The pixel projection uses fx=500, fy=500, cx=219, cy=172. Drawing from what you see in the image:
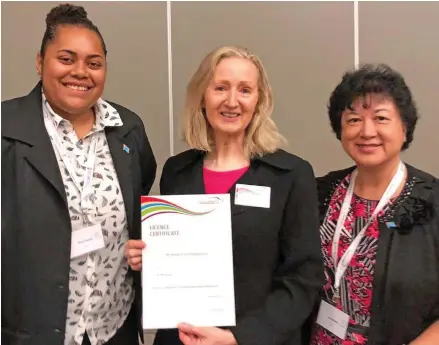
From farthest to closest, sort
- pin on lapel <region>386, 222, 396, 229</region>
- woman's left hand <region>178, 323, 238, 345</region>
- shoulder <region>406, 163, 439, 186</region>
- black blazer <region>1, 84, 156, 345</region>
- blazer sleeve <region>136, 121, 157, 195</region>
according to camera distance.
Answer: blazer sleeve <region>136, 121, 157, 195</region> → shoulder <region>406, 163, 439, 186</region> → pin on lapel <region>386, 222, 396, 229</region> → black blazer <region>1, 84, 156, 345</region> → woman's left hand <region>178, 323, 238, 345</region>

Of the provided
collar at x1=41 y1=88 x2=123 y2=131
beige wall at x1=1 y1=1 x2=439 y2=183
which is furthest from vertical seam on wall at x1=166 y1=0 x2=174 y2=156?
collar at x1=41 y1=88 x2=123 y2=131

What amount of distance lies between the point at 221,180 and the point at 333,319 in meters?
0.65

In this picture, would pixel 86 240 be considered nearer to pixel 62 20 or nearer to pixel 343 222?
pixel 62 20

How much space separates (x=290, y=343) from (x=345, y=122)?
2.77 ft

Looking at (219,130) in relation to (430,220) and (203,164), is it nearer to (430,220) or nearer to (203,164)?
(203,164)

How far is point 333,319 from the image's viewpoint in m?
1.81

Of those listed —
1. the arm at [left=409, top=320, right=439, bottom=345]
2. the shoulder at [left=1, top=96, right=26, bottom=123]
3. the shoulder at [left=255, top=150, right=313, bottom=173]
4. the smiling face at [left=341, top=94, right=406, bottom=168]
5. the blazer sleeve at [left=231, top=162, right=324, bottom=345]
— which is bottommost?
the arm at [left=409, top=320, right=439, bottom=345]

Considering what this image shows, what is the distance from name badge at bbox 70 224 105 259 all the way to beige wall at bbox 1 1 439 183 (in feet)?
3.50

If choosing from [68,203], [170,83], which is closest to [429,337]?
[68,203]

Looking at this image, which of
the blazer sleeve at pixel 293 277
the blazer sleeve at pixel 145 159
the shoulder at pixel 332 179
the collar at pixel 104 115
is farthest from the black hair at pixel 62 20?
the shoulder at pixel 332 179

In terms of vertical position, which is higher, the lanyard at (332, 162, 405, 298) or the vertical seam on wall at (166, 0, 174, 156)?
the vertical seam on wall at (166, 0, 174, 156)

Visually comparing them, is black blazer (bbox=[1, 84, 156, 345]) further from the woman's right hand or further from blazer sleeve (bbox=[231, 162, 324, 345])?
blazer sleeve (bbox=[231, 162, 324, 345])

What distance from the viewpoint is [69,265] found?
1.67m

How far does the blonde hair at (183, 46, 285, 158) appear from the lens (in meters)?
1.75
